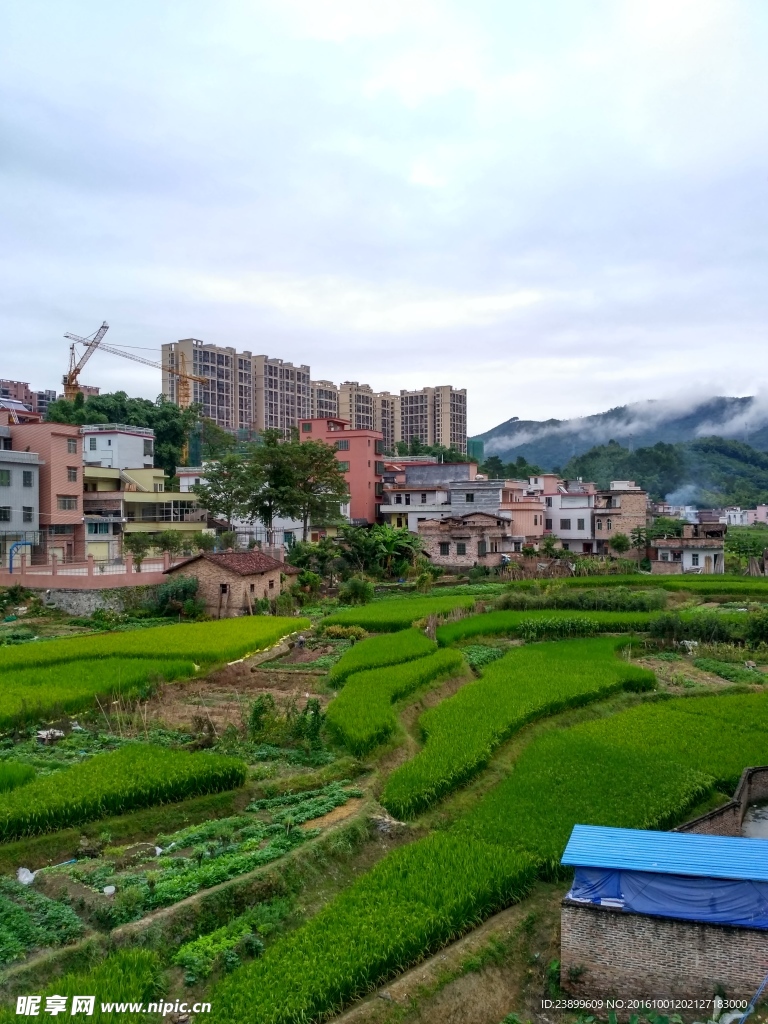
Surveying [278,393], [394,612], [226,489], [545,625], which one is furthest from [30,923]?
[278,393]

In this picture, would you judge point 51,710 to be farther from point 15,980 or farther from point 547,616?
point 547,616

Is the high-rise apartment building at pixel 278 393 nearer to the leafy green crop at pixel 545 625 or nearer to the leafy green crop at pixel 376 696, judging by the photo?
the leafy green crop at pixel 545 625

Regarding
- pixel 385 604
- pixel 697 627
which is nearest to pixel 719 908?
pixel 697 627

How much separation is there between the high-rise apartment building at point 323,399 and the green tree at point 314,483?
282 ft

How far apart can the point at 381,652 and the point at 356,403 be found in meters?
113

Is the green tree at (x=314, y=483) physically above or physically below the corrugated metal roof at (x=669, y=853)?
above

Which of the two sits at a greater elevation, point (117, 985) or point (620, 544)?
point (620, 544)

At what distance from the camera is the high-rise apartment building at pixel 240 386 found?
116312 mm

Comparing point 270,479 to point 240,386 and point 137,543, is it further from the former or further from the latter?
point 240,386

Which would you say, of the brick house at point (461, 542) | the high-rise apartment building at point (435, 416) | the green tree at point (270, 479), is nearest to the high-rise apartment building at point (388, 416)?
the high-rise apartment building at point (435, 416)

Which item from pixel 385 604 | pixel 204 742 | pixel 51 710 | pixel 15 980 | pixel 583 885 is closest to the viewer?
pixel 15 980

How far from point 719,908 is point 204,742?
33.7ft

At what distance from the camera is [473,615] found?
107ft

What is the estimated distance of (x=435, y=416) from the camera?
463 feet
